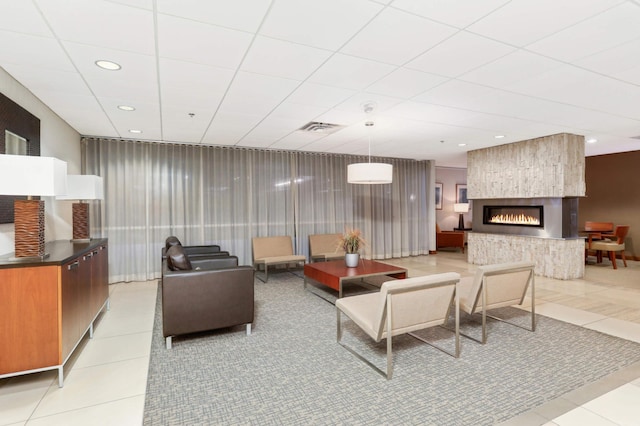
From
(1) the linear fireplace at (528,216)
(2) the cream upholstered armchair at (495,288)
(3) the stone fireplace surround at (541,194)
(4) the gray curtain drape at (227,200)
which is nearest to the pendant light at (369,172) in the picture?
(2) the cream upholstered armchair at (495,288)

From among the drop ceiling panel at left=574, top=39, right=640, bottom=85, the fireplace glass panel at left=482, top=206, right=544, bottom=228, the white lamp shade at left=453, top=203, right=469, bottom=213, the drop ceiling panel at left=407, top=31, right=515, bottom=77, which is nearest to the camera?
the drop ceiling panel at left=407, top=31, right=515, bottom=77

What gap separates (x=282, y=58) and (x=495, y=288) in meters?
3.00

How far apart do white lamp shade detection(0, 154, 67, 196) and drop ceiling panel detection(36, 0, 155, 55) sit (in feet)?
3.04

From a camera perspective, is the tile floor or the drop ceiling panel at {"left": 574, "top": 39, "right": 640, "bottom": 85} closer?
the tile floor

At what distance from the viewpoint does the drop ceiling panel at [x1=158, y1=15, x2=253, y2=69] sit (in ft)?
7.62

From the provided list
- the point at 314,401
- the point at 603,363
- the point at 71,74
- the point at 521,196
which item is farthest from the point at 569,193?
the point at 71,74

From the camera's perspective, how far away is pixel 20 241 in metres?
2.62

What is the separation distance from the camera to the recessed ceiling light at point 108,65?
287 centimetres

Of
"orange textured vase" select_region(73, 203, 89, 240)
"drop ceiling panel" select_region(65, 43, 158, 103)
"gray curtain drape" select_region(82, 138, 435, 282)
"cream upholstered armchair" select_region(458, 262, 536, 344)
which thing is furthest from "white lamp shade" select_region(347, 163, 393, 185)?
"orange textured vase" select_region(73, 203, 89, 240)

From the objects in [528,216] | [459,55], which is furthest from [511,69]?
[528,216]

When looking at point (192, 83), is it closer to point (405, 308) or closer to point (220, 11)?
point (220, 11)

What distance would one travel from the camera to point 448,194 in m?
11.1

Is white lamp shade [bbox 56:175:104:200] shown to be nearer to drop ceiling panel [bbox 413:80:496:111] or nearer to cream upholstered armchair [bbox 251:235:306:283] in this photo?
cream upholstered armchair [bbox 251:235:306:283]

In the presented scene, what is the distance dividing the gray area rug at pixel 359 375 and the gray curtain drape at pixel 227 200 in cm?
296
